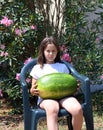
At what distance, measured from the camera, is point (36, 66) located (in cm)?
437

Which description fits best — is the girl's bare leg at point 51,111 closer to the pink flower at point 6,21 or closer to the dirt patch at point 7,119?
the dirt patch at point 7,119

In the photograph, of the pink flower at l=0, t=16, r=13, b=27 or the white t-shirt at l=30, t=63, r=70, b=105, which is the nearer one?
the white t-shirt at l=30, t=63, r=70, b=105

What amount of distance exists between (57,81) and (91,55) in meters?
1.59

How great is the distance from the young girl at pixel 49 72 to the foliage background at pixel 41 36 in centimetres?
107

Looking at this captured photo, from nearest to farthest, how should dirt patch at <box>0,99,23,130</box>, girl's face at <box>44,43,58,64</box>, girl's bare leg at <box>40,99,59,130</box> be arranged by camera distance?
girl's bare leg at <box>40,99,59,130</box>
girl's face at <box>44,43,58,64</box>
dirt patch at <box>0,99,23,130</box>

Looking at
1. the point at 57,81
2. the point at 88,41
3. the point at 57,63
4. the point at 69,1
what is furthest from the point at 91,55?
the point at 57,81

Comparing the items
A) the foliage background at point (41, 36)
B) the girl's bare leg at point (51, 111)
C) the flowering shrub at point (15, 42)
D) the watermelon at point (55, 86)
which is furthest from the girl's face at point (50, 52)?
the foliage background at point (41, 36)

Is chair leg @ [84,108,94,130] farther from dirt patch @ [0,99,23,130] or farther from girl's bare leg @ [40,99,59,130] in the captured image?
dirt patch @ [0,99,23,130]

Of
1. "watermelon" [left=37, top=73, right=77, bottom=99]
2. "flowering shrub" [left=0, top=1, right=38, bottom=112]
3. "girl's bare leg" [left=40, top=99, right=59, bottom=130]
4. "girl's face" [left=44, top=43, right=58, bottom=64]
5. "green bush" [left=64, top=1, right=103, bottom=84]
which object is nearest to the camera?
"girl's bare leg" [left=40, top=99, right=59, bottom=130]

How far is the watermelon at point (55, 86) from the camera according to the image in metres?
4.02

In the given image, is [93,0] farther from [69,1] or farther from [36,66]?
[36,66]

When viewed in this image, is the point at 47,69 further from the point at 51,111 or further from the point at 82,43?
the point at 82,43

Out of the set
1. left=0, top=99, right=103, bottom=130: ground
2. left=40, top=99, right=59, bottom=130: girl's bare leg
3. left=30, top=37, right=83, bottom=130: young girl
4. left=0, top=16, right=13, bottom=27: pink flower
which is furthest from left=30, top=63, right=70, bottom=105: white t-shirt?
left=0, top=16, right=13, bottom=27: pink flower

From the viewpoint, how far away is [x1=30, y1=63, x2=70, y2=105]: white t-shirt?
4.29m
